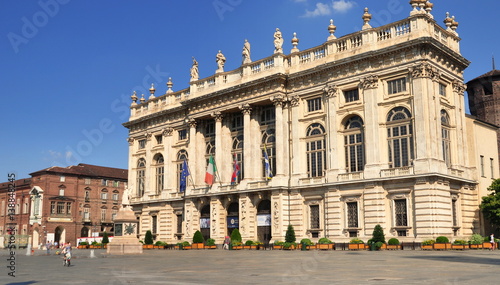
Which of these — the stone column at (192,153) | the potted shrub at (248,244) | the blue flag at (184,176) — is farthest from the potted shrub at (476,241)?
the stone column at (192,153)

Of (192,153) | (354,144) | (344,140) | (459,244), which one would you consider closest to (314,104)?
(344,140)

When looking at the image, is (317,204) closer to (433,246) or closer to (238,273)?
(433,246)

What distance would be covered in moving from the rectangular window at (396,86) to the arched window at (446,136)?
166 inches

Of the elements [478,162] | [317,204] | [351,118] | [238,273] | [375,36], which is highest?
[375,36]

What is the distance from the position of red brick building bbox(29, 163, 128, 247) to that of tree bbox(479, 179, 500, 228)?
65.7 meters

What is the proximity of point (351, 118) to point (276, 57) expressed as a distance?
10652 millimetres

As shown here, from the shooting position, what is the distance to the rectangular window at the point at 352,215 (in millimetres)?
46375

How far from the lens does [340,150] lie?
48.6 metres

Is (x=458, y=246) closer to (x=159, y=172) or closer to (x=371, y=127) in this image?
(x=371, y=127)

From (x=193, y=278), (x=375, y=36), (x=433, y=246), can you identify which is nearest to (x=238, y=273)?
(x=193, y=278)

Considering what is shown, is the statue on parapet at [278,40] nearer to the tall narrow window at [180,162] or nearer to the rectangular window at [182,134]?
the rectangular window at [182,134]

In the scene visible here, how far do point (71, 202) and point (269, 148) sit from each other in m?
55.4

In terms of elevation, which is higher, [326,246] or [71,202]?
[71,202]

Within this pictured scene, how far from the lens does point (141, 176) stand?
7162cm
